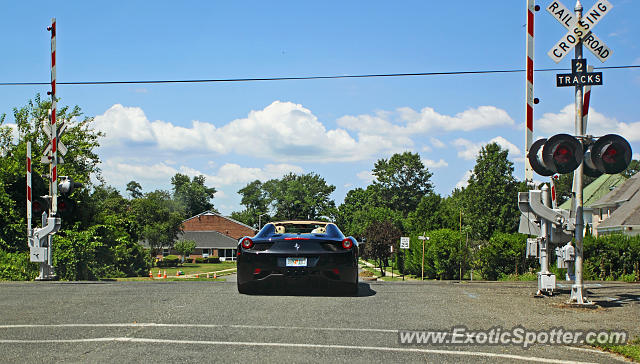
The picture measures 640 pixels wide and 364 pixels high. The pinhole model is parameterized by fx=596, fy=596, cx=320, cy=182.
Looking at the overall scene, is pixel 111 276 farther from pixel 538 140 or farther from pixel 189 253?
pixel 189 253

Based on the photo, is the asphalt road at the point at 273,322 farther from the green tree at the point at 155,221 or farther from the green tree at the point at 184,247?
the green tree at the point at 184,247

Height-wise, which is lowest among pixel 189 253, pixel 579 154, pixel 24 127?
pixel 189 253

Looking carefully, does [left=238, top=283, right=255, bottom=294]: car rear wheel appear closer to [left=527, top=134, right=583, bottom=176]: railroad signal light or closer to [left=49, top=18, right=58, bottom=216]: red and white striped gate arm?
[left=527, top=134, right=583, bottom=176]: railroad signal light

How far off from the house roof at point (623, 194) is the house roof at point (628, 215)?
1811 mm

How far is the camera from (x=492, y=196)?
69812 millimetres

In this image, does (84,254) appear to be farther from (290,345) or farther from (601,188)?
(601,188)

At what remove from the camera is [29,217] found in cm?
1458

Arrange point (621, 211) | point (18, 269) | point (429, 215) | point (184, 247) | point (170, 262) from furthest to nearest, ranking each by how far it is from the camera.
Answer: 1. point (184, 247)
2. point (429, 215)
3. point (170, 262)
4. point (621, 211)
5. point (18, 269)

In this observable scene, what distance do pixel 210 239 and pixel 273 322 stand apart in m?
96.6

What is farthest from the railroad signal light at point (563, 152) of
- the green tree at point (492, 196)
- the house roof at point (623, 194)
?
the green tree at point (492, 196)

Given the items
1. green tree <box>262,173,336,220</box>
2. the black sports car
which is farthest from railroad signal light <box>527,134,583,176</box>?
green tree <box>262,173,336,220</box>

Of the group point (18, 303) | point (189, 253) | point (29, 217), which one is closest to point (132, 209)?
point (189, 253)

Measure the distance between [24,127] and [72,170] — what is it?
361cm

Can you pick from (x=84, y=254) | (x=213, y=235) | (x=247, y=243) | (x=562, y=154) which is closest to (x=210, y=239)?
(x=213, y=235)
